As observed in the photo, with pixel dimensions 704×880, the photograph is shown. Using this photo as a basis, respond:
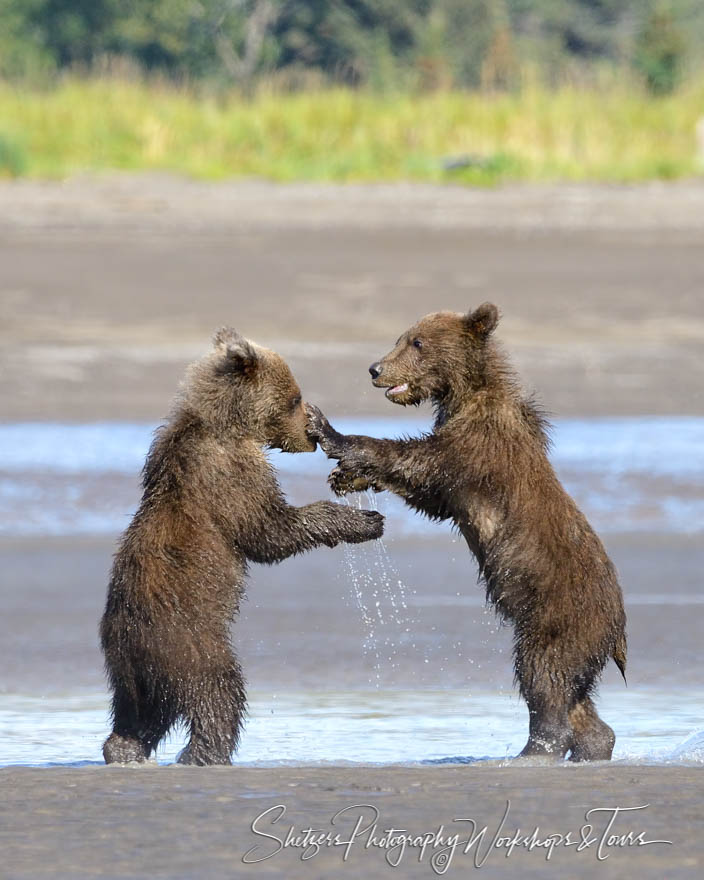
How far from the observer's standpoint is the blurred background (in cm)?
648

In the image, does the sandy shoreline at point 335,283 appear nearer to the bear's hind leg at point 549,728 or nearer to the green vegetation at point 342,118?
the green vegetation at point 342,118

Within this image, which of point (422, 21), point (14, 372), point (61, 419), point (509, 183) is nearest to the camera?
point (61, 419)

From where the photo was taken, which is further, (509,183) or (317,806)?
(509,183)

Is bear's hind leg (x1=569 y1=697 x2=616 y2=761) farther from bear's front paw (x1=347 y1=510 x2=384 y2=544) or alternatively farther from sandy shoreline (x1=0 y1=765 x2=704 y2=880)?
bear's front paw (x1=347 y1=510 x2=384 y2=544)

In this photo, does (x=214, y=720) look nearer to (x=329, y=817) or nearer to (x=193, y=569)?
(x=193, y=569)

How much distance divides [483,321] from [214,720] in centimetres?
157

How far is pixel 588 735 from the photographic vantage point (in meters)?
5.21

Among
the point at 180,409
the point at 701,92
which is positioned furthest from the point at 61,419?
the point at 701,92

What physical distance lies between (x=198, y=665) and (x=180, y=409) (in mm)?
823

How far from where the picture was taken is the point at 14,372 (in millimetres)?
13164

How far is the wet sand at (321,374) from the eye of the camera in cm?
382

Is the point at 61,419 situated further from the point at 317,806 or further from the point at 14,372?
the point at 317,806

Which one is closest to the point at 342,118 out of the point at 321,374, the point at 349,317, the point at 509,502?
the point at 349,317

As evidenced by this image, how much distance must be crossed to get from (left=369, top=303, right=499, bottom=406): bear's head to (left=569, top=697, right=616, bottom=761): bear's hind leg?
107 cm
